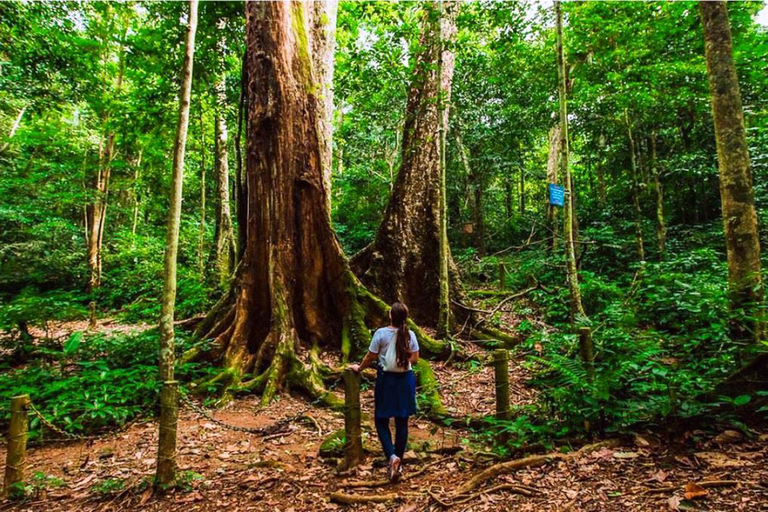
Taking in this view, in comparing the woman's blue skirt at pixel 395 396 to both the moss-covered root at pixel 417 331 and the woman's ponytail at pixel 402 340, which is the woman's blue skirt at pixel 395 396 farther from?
the moss-covered root at pixel 417 331

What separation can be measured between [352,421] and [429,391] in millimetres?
1962

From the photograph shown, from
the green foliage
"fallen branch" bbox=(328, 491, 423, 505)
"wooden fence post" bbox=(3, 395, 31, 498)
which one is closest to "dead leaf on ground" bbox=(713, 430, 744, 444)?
"fallen branch" bbox=(328, 491, 423, 505)

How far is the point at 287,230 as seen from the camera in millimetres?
6566

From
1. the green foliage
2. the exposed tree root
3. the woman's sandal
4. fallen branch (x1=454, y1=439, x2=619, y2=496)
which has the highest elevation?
fallen branch (x1=454, y1=439, x2=619, y2=496)

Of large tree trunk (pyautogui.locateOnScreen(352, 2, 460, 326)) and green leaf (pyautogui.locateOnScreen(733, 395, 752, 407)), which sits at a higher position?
large tree trunk (pyautogui.locateOnScreen(352, 2, 460, 326))

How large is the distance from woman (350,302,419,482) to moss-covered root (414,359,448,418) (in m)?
1.48

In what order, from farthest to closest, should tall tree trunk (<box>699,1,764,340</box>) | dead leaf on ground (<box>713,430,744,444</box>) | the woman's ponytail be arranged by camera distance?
tall tree trunk (<box>699,1,764,340</box>) < the woman's ponytail < dead leaf on ground (<box>713,430,744,444</box>)

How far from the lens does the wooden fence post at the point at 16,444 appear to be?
3227 millimetres

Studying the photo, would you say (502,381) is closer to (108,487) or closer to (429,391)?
(429,391)

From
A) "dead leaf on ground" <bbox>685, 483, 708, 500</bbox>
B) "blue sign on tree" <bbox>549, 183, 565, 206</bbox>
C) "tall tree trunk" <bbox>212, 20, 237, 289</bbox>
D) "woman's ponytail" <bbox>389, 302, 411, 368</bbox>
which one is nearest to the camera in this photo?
"dead leaf on ground" <bbox>685, 483, 708, 500</bbox>

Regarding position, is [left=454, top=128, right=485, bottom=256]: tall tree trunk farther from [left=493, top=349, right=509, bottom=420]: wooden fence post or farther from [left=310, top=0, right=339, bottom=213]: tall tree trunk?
[left=493, top=349, right=509, bottom=420]: wooden fence post

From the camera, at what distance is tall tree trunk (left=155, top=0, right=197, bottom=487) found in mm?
3318

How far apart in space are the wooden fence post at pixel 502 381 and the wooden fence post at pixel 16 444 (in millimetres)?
4120

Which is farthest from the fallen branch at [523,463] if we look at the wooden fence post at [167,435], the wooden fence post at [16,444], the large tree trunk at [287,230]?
the wooden fence post at [16,444]
